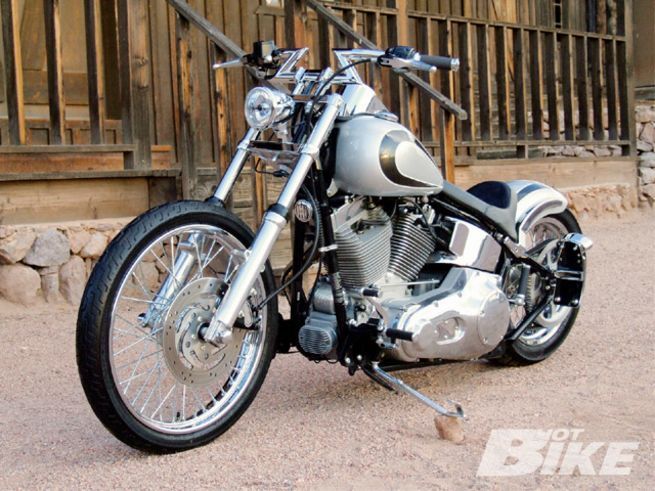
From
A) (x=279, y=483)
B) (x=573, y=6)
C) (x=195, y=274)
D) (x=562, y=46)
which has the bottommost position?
(x=279, y=483)

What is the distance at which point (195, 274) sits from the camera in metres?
3.45

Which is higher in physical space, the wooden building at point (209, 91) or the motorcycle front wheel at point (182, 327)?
the wooden building at point (209, 91)

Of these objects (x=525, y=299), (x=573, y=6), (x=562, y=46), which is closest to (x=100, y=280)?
(x=525, y=299)

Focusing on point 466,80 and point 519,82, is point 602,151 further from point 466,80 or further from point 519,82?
point 466,80

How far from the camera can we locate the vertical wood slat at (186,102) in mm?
6168

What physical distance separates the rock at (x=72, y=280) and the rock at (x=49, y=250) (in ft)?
0.17

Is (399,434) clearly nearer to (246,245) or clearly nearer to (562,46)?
(246,245)

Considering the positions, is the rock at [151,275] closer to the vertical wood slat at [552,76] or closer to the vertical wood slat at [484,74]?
the vertical wood slat at [484,74]

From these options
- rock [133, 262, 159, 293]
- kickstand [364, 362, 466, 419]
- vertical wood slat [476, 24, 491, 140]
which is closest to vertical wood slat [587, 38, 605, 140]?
vertical wood slat [476, 24, 491, 140]

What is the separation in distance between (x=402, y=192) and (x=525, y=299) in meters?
1.07

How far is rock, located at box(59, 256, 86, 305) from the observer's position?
6.02 meters

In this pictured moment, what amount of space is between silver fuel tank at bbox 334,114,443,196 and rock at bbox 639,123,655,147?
332 inches

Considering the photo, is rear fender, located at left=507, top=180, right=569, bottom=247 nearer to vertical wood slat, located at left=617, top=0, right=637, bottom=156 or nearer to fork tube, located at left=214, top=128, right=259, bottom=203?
fork tube, located at left=214, top=128, right=259, bottom=203

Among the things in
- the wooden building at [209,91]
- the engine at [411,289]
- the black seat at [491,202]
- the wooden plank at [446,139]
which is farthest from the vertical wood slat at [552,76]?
the engine at [411,289]
